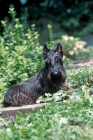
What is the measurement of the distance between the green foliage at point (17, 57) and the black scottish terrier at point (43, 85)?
1.74 feet

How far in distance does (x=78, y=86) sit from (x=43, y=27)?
53.6 ft

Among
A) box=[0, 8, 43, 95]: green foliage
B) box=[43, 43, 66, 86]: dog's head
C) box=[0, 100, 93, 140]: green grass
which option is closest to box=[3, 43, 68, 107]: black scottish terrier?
box=[43, 43, 66, 86]: dog's head

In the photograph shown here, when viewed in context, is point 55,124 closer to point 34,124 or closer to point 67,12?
point 34,124

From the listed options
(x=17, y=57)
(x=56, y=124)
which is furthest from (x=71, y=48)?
(x=56, y=124)

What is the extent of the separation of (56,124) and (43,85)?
9.64 feet

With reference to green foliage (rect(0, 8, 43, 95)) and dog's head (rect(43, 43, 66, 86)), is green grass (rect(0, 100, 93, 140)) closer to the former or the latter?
dog's head (rect(43, 43, 66, 86))

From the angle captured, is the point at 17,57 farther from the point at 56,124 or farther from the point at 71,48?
the point at 71,48

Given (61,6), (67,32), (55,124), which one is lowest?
(55,124)

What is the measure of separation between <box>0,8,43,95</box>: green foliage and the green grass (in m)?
2.83

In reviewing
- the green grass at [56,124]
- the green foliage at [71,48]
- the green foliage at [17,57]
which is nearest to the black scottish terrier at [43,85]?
the green foliage at [17,57]

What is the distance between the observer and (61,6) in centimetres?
2397

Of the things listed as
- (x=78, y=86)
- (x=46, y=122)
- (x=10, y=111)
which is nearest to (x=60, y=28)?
(x=78, y=86)

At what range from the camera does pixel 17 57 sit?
10.3 m

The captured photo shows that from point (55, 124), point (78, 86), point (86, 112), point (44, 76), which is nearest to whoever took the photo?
point (55, 124)
